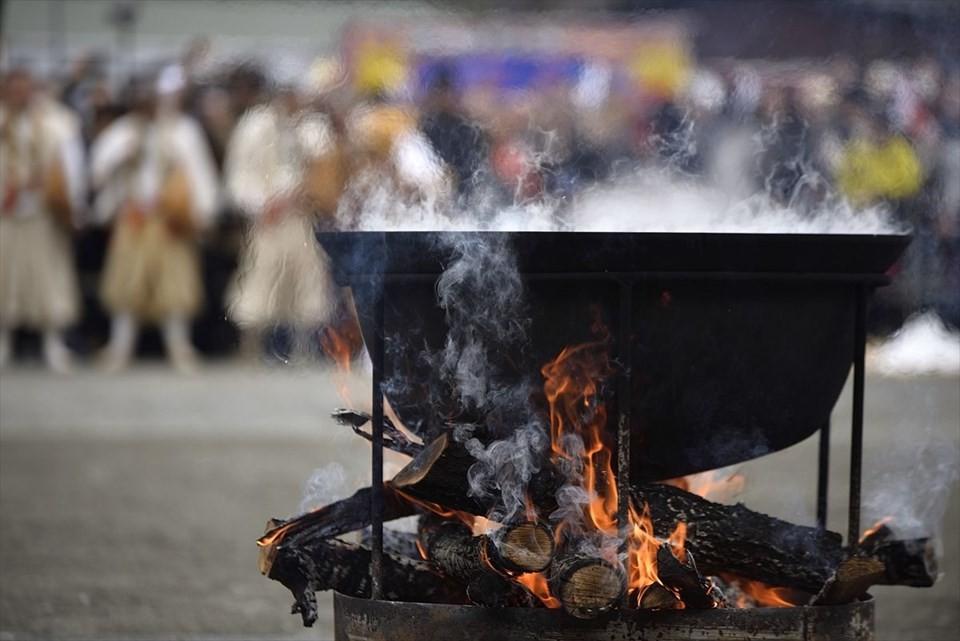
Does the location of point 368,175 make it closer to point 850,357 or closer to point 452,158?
point 452,158

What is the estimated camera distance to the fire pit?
2.28 meters

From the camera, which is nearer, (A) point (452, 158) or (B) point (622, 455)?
(B) point (622, 455)

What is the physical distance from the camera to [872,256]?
2.36 m

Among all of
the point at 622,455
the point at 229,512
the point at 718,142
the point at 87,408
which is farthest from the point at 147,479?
the point at 622,455

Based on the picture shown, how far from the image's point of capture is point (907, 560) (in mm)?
2740

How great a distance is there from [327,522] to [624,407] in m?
0.67

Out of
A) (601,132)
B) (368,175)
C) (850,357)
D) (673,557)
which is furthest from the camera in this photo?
(601,132)

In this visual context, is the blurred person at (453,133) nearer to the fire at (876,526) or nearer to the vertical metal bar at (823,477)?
the vertical metal bar at (823,477)

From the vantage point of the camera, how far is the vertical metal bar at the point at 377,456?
92.7 inches

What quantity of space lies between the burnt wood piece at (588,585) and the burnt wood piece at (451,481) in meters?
0.18

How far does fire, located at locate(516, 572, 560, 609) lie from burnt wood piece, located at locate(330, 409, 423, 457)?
13.2 inches

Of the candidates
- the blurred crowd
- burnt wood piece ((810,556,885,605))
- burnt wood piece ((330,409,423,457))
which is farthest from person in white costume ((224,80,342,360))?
burnt wood piece ((810,556,885,605))

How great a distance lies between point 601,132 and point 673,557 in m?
3.21

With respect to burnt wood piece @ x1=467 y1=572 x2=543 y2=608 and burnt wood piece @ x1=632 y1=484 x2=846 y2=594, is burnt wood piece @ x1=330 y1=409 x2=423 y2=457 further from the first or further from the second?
burnt wood piece @ x1=632 y1=484 x2=846 y2=594
